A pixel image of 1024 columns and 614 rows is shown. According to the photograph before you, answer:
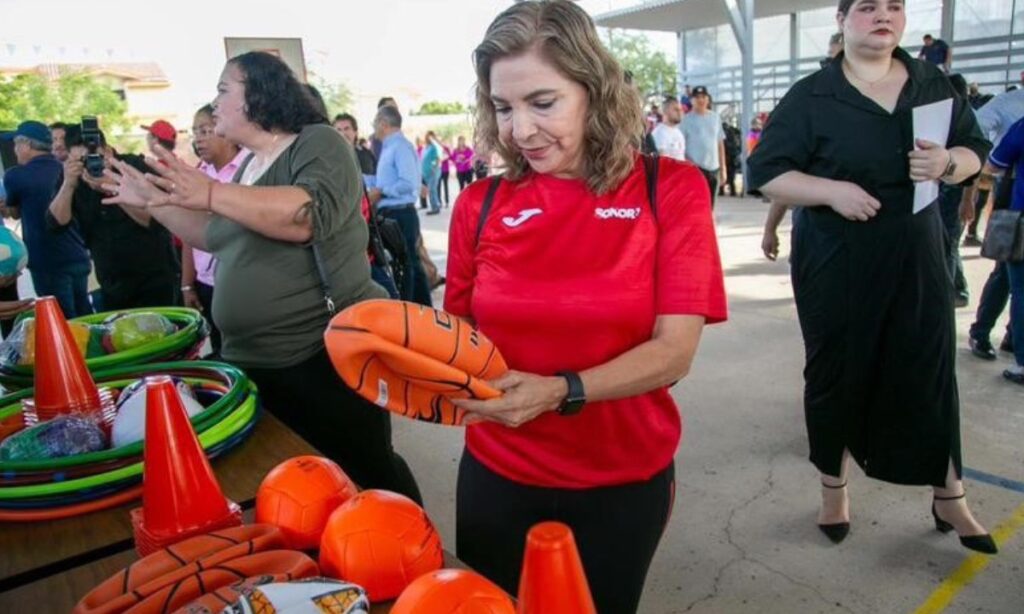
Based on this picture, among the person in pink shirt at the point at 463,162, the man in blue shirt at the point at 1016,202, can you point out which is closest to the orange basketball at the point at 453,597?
the man in blue shirt at the point at 1016,202

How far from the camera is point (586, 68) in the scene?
1.26 meters

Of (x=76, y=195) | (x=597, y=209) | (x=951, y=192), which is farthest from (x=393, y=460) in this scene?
(x=951, y=192)

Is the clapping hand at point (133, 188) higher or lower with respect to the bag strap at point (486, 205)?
higher

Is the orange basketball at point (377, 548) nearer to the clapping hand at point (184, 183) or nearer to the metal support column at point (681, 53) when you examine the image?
the clapping hand at point (184, 183)

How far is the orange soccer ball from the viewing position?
108 cm

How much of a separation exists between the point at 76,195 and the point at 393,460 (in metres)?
2.65

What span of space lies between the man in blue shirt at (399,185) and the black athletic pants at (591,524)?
4217 millimetres

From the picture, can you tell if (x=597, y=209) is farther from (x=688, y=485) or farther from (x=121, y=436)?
(x=688, y=485)

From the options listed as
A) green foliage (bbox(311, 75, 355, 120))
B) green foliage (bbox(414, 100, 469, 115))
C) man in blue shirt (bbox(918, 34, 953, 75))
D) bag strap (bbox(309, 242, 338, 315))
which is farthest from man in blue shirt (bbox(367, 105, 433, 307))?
green foliage (bbox(414, 100, 469, 115))

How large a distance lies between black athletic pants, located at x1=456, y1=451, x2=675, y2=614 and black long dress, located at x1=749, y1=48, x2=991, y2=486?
48.1 inches

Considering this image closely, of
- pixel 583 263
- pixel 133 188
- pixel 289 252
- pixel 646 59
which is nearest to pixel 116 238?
pixel 133 188

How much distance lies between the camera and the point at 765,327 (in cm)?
520

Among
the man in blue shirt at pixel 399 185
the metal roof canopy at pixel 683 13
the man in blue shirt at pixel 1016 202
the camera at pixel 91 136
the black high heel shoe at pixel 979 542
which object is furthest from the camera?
the metal roof canopy at pixel 683 13

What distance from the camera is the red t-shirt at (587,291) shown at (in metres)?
1.28
